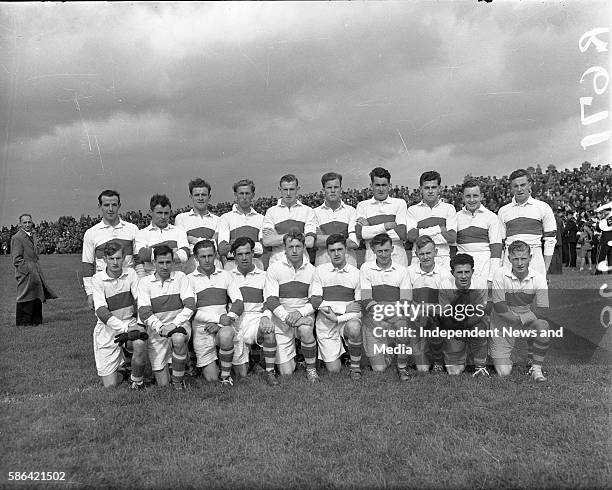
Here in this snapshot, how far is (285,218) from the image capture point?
20.2ft

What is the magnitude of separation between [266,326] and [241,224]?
4.74ft

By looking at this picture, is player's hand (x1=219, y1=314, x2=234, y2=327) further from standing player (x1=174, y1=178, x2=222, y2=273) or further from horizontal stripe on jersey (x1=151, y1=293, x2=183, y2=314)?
standing player (x1=174, y1=178, x2=222, y2=273)

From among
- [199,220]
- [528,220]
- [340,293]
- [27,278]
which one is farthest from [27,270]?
[528,220]

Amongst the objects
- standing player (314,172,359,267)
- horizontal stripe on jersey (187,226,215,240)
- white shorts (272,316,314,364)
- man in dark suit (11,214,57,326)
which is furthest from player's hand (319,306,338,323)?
man in dark suit (11,214,57,326)

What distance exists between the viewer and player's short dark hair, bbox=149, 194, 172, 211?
590cm

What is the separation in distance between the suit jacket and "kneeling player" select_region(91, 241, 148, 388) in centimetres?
461

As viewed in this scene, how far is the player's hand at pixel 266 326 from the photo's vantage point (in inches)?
207

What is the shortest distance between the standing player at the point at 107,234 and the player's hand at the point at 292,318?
1972mm

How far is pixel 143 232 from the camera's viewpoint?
233 inches

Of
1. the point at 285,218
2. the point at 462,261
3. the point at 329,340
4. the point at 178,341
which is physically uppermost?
the point at 285,218

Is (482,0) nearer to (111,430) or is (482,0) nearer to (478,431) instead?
(478,431)

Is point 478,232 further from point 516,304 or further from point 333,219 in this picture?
point 333,219

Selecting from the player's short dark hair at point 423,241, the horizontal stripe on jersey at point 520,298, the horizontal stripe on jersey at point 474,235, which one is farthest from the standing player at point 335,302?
the horizontal stripe on jersey at point 520,298

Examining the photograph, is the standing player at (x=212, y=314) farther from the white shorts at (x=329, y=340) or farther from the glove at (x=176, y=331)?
the white shorts at (x=329, y=340)
